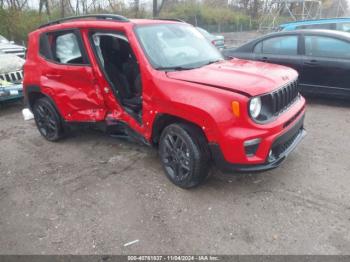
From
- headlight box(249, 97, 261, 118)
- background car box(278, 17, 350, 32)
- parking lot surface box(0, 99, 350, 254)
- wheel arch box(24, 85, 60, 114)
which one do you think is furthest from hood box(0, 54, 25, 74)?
background car box(278, 17, 350, 32)

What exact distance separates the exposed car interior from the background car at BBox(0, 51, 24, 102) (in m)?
3.42

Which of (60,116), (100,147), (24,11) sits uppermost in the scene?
(24,11)

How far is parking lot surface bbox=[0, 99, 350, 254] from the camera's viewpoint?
295 centimetres

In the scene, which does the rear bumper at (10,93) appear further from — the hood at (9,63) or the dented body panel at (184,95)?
the dented body panel at (184,95)

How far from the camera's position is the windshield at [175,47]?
3.76m

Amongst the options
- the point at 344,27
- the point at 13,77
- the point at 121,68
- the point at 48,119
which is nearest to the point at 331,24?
the point at 344,27

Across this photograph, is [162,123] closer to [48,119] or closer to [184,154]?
[184,154]

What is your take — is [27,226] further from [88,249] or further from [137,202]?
[137,202]

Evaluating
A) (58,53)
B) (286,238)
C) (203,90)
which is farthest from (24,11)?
(286,238)

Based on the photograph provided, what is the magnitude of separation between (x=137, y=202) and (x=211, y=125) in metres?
1.21

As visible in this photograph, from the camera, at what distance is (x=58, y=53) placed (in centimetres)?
480

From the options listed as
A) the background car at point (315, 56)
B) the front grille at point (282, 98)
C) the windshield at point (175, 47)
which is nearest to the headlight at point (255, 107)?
the front grille at point (282, 98)

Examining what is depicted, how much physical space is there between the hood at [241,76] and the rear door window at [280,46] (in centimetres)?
299

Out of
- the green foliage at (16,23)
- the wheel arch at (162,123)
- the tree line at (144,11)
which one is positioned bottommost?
the wheel arch at (162,123)
